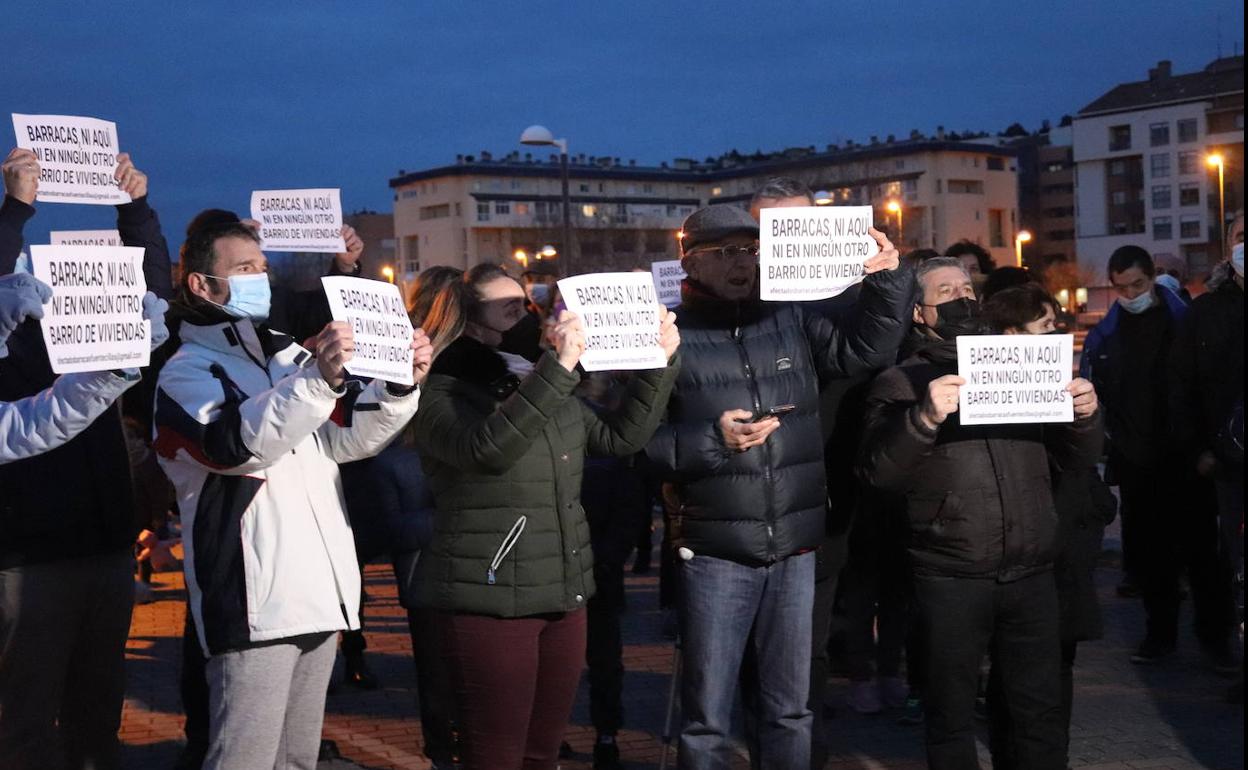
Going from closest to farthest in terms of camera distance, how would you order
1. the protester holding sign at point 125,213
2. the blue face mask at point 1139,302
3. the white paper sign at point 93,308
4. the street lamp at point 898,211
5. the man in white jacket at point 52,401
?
the white paper sign at point 93,308
the man in white jacket at point 52,401
the protester holding sign at point 125,213
the blue face mask at point 1139,302
the street lamp at point 898,211

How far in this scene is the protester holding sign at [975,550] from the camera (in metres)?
5.21

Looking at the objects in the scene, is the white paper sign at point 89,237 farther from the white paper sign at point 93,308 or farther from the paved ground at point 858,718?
the paved ground at point 858,718

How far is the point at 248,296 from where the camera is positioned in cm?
466

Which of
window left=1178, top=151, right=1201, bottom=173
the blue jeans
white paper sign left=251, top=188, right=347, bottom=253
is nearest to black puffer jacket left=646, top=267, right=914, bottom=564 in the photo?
the blue jeans

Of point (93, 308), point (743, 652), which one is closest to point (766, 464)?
point (743, 652)

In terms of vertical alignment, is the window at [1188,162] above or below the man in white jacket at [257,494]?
above

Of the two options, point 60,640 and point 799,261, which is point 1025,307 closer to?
point 799,261

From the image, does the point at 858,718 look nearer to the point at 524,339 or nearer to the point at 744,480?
the point at 744,480

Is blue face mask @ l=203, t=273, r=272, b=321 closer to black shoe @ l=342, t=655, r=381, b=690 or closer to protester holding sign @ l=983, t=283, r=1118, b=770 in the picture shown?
protester holding sign @ l=983, t=283, r=1118, b=770

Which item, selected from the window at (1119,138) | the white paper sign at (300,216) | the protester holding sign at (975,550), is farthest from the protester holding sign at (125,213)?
the window at (1119,138)

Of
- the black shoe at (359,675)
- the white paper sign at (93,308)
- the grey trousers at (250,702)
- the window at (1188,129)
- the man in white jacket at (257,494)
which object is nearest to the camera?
the white paper sign at (93,308)

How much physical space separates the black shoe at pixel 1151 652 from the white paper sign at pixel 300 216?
5.16m

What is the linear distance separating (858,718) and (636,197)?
439 ft

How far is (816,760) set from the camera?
231 inches
